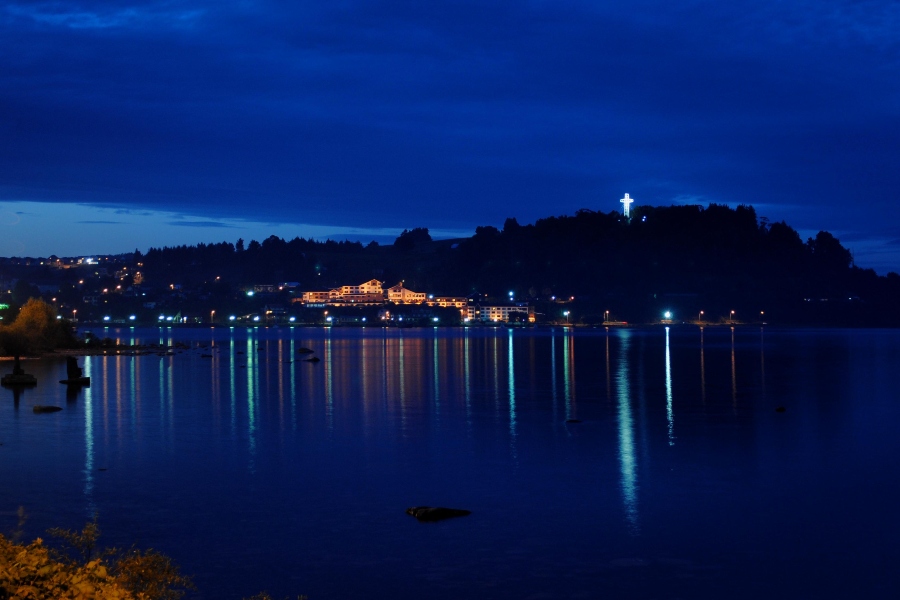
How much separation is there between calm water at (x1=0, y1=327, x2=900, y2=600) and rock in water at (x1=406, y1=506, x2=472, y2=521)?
25 centimetres

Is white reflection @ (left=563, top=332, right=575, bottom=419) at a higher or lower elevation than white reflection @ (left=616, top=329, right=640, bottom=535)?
higher

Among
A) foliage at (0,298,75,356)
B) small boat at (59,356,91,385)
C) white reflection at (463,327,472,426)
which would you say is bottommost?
white reflection at (463,327,472,426)

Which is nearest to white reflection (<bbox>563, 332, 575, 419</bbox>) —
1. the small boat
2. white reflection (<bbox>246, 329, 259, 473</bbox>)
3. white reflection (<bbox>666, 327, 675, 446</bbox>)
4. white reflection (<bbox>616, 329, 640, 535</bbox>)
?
white reflection (<bbox>616, 329, 640, 535</bbox>)

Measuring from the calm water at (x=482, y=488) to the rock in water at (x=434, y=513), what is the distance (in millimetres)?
250

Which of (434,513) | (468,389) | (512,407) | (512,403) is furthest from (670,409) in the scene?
(434,513)

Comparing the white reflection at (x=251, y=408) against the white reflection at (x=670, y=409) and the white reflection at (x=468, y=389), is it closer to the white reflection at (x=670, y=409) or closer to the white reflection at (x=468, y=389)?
the white reflection at (x=468, y=389)

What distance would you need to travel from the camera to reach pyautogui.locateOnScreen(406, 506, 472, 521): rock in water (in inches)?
682

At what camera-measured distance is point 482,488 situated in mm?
20312

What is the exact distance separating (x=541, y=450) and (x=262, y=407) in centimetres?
1571

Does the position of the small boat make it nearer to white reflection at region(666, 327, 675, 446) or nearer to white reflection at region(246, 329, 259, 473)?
white reflection at region(246, 329, 259, 473)

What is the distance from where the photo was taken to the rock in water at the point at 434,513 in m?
17.3

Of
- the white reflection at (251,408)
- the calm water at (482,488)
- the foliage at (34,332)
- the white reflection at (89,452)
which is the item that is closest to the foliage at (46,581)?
the calm water at (482,488)

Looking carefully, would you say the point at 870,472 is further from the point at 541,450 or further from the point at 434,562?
the point at 434,562

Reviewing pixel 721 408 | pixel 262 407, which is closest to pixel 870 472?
pixel 721 408
